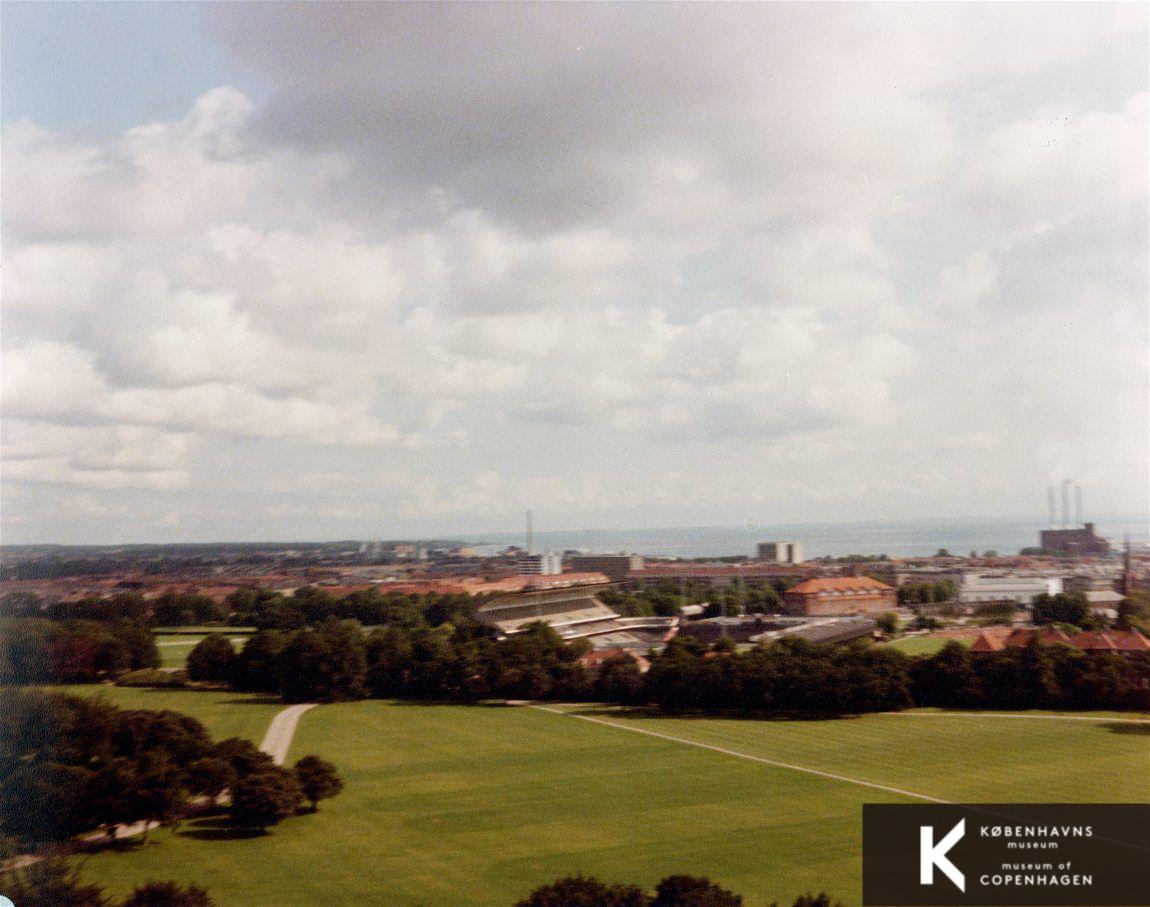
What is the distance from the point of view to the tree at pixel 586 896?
14.8ft

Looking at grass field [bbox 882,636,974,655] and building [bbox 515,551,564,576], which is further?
building [bbox 515,551,564,576]

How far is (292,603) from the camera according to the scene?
14508 mm

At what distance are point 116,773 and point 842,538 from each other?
1302 centimetres

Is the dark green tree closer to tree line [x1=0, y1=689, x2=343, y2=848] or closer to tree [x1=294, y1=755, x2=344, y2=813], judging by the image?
tree line [x1=0, y1=689, x2=343, y2=848]

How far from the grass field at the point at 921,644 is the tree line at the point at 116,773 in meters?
7.72

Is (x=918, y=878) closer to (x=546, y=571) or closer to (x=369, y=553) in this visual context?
(x=369, y=553)

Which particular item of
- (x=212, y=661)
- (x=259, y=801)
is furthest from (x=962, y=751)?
(x=212, y=661)

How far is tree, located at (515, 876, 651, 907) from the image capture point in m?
4.50

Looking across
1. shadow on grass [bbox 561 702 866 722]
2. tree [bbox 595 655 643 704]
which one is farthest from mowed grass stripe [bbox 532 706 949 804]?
tree [bbox 595 655 643 704]

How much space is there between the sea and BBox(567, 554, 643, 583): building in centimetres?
130

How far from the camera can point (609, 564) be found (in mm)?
24750

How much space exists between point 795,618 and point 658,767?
36.2 feet

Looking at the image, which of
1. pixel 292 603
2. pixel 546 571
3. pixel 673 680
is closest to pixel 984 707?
pixel 673 680

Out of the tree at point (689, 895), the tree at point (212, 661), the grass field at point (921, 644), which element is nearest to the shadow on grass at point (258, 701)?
the tree at point (212, 661)
